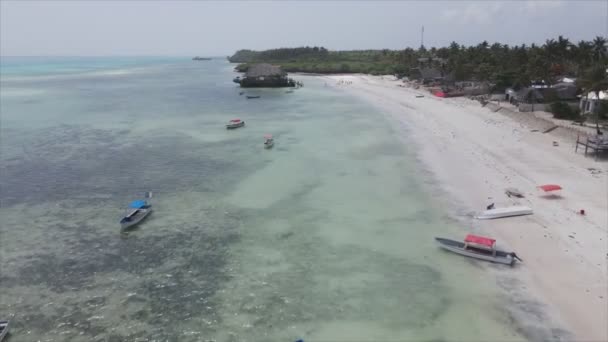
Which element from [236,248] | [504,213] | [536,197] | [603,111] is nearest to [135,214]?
[236,248]

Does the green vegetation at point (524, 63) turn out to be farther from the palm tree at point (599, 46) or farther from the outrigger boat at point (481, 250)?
the outrigger boat at point (481, 250)

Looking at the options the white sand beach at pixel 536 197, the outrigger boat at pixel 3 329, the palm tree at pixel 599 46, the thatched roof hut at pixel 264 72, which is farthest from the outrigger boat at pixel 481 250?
the thatched roof hut at pixel 264 72

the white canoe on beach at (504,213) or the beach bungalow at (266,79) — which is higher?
the beach bungalow at (266,79)

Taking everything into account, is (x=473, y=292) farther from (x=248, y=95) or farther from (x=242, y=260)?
(x=248, y=95)

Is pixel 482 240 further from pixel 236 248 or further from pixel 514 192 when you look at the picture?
pixel 236 248

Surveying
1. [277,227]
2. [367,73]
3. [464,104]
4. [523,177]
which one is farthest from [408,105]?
[367,73]

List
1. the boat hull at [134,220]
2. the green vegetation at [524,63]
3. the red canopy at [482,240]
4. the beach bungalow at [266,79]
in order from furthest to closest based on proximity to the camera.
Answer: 1. the beach bungalow at [266,79]
2. the green vegetation at [524,63]
3. the boat hull at [134,220]
4. the red canopy at [482,240]

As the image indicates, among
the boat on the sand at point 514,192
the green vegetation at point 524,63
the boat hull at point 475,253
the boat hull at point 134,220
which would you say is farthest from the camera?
the green vegetation at point 524,63
